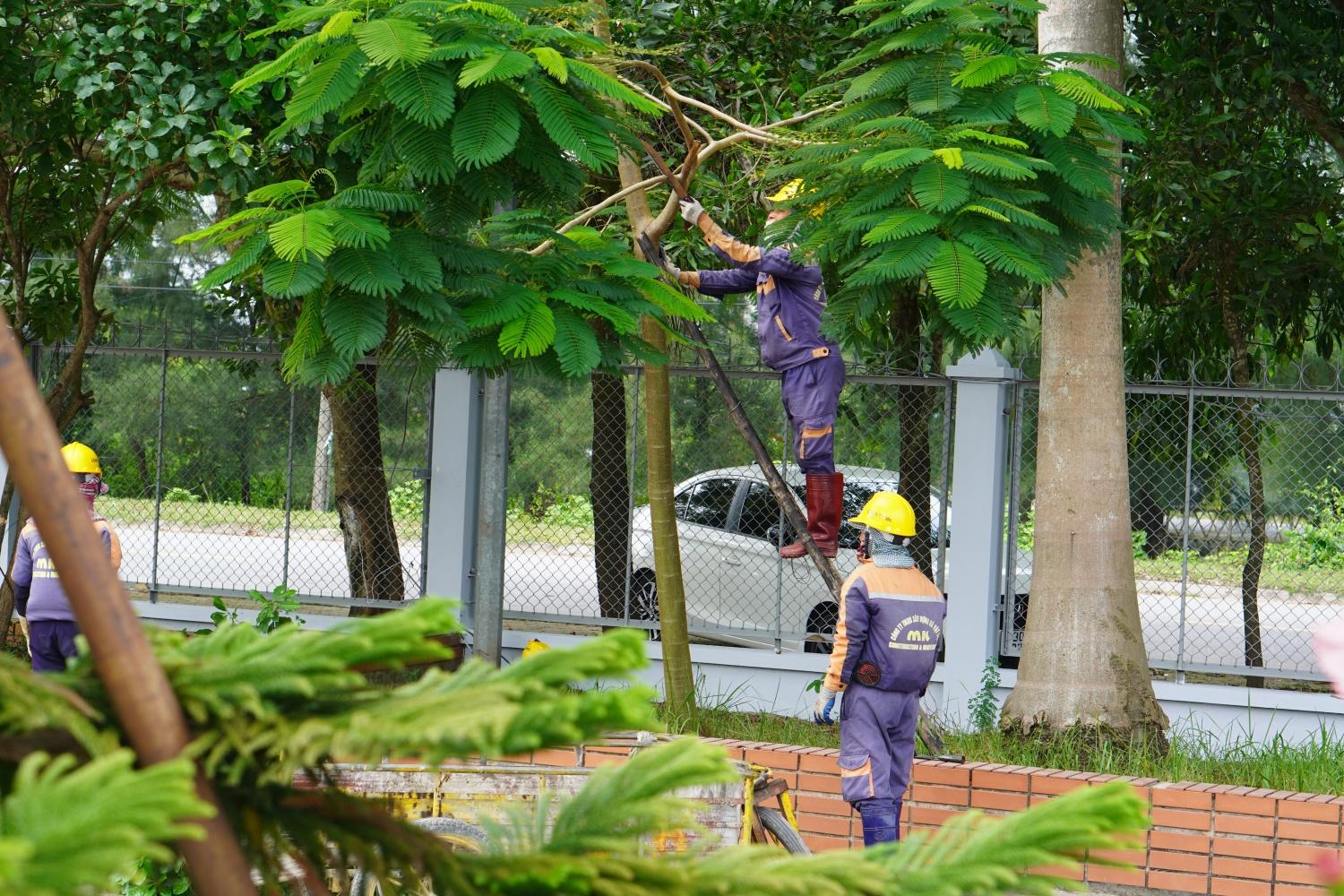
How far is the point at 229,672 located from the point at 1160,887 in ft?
19.3

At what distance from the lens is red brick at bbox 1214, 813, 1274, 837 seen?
19.5ft

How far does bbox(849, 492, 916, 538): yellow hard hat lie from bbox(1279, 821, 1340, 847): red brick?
2.11m

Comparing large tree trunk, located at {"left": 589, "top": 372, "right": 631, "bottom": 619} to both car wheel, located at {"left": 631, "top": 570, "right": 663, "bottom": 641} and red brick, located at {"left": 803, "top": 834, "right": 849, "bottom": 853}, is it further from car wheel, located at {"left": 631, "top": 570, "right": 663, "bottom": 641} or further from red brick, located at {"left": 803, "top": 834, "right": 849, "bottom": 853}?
red brick, located at {"left": 803, "top": 834, "right": 849, "bottom": 853}

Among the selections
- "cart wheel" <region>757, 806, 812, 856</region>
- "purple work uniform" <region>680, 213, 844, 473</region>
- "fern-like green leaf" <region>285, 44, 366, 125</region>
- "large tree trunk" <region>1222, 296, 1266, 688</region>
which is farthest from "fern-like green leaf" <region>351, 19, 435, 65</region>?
"large tree trunk" <region>1222, 296, 1266, 688</region>

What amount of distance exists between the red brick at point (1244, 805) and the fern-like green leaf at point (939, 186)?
2.95 meters

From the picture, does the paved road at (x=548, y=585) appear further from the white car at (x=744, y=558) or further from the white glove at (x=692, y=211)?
the white glove at (x=692, y=211)

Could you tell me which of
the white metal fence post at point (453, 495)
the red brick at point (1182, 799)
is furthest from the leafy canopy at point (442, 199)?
the white metal fence post at point (453, 495)

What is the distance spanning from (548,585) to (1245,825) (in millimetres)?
9551

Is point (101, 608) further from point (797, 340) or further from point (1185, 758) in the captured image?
point (1185, 758)

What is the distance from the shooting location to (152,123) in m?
7.48

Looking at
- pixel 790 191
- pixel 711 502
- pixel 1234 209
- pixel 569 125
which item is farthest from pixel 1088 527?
pixel 711 502

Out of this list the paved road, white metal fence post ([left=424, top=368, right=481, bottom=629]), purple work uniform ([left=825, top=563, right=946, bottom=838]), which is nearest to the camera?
purple work uniform ([left=825, top=563, right=946, bottom=838])

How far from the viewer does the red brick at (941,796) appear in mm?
6359

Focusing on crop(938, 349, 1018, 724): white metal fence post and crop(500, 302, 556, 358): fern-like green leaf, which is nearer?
crop(500, 302, 556, 358): fern-like green leaf
